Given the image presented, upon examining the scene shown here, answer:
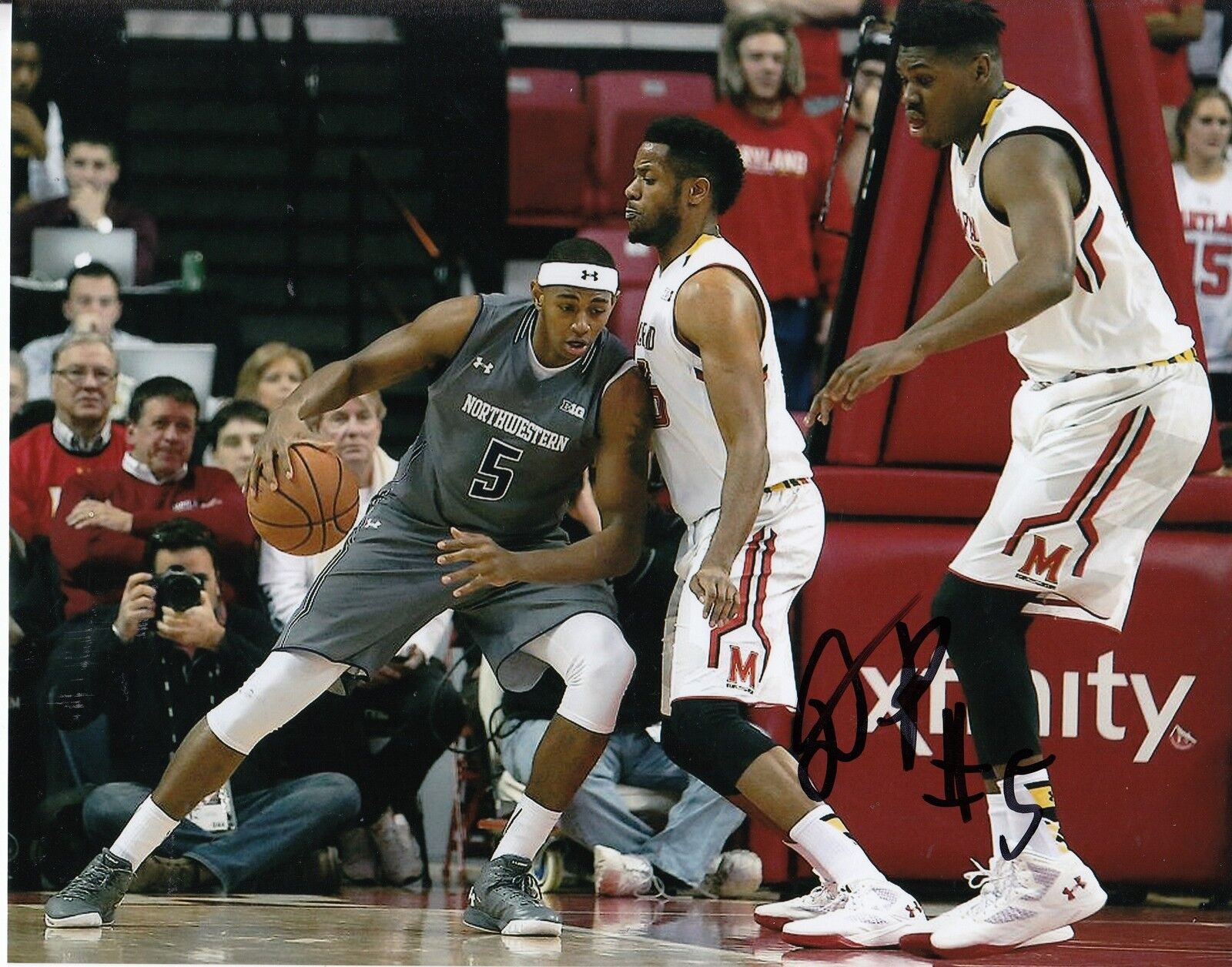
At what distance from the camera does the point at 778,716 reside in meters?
4.54

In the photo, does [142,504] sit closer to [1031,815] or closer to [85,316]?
[85,316]

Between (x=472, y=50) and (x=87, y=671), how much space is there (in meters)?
2.01

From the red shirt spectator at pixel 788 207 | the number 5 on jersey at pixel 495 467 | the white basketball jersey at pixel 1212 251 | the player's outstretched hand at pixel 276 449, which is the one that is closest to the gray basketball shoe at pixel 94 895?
the player's outstretched hand at pixel 276 449

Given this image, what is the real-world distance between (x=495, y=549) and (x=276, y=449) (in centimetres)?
54

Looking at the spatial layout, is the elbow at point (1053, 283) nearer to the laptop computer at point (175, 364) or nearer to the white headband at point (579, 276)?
the white headband at point (579, 276)

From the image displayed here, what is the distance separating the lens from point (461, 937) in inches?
145

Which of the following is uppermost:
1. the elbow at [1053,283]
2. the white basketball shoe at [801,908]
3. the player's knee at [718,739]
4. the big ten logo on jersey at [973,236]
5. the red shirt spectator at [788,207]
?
the red shirt spectator at [788,207]

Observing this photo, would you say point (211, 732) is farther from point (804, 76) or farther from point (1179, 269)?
point (1179, 269)

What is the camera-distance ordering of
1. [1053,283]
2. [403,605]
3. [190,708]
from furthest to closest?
[190,708], [403,605], [1053,283]

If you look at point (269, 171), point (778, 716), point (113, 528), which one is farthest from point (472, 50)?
point (778, 716)

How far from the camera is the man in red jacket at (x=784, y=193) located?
4.58 m

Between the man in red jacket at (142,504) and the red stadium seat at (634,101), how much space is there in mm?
1388

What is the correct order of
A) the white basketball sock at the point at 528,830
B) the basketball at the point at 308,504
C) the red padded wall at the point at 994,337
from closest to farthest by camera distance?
the white basketball sock at the point at 528,830 < the basketball at the point at 308,504 < the red padded wall at the point at 994,337
